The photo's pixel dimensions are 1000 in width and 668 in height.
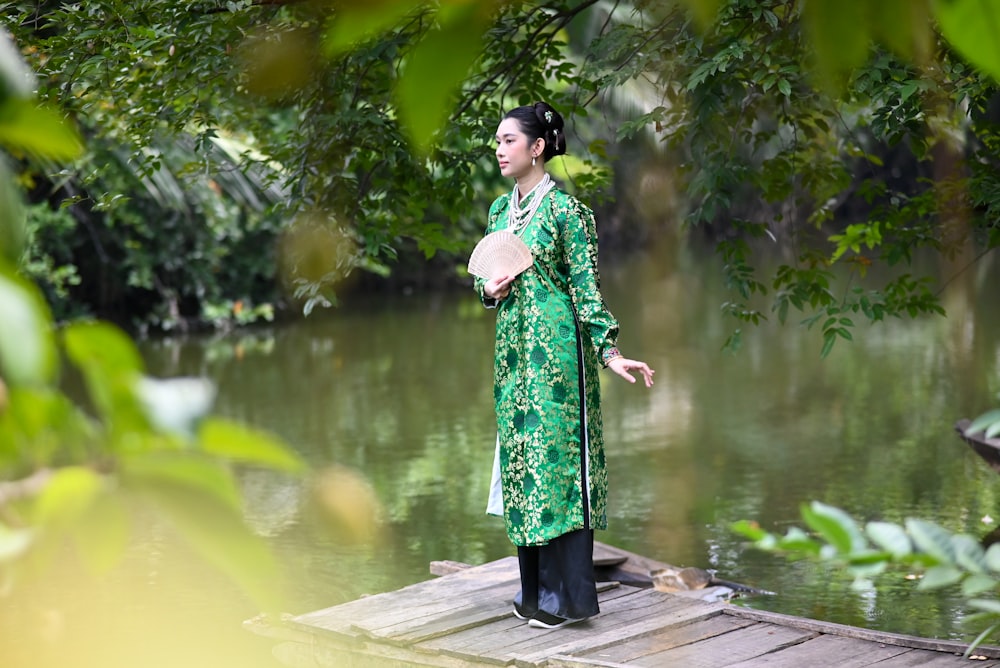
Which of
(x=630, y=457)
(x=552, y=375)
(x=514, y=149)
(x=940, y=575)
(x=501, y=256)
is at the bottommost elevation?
(x=630, y=457)

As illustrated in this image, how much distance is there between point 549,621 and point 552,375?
69 centimetres

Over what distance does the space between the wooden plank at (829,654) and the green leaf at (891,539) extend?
8.25 feet

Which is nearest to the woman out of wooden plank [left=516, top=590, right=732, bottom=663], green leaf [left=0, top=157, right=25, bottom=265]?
wooden plank [left=516, top=590, right=732, bottom=663]

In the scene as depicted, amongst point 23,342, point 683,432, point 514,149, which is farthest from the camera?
point 683,432

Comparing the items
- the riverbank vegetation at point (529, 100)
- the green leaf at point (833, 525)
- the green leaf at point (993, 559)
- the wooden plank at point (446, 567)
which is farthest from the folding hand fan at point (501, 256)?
the green leaf at point (833, 525)

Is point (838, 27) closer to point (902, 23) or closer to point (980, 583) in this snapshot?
point (902, 23)

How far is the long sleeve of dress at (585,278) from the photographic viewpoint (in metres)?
3.53

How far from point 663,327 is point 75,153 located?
14.1 m

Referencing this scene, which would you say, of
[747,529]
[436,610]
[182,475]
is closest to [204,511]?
[182,475]

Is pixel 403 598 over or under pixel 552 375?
under

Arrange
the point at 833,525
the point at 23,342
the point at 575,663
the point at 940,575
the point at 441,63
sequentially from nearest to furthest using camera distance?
the point at 23,342, the point at 441,63, the point at 833,525, the point at 940,575, the point at 575,663

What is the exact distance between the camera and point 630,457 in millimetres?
7660

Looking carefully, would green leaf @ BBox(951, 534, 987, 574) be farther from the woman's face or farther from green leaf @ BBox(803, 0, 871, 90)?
the woman's face

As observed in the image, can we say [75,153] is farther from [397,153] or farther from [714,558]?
[714,558]
